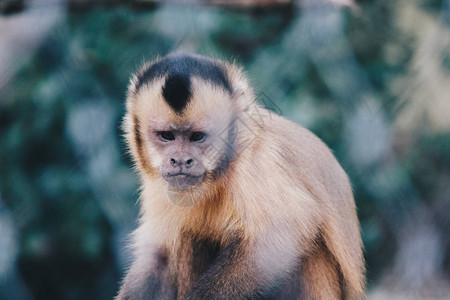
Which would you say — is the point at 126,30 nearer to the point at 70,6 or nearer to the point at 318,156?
the point at 70,6

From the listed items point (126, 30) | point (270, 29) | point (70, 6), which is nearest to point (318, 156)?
point (270, 29)

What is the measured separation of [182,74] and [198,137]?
169 millimetres

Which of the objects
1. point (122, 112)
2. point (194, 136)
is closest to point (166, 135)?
point (194, 136)

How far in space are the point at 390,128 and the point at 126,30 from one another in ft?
Answer: 2.85

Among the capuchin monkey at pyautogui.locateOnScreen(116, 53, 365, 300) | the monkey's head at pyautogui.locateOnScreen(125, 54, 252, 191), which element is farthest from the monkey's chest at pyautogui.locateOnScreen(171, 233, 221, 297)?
the monkey's head at pyautogui.locateOnScreen(125, 54, 252, 191)

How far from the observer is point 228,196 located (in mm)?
1618

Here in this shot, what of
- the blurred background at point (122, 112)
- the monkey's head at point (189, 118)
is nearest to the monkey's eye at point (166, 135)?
the monkey's head at point (189, 118)

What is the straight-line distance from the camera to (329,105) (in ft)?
6.71

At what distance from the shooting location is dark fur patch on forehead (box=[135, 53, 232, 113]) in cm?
157

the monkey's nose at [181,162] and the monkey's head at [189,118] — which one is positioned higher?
the monkey's head at [189,118]

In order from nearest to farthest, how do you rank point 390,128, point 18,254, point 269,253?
point 269,253 → point 390,128 → point 18,254

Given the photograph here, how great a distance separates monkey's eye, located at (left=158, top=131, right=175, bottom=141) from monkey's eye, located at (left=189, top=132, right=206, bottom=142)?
0.05m

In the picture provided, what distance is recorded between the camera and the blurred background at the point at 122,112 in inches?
63.4

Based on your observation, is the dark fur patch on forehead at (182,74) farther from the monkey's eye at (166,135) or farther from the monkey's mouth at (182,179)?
the monkey's mouth at (182,179)
